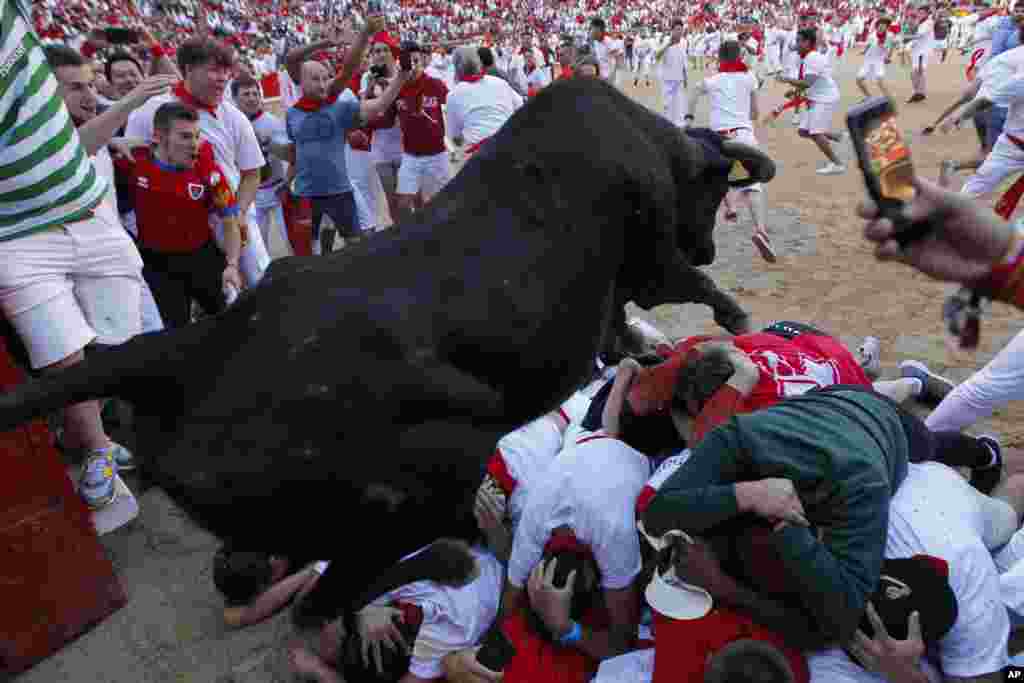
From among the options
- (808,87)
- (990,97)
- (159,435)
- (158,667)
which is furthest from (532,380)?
(808,87)

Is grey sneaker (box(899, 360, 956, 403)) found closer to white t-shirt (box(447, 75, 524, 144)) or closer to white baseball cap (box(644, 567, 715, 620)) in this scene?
white baseball cap (box(644, 567, 715, 620))

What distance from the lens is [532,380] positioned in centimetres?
→ 131

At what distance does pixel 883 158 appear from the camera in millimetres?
1218

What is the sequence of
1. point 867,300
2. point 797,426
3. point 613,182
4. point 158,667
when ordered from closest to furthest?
point 613,182 → point 797,426 → point 158,667 → point 867,300

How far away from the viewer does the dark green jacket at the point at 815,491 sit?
2102 mm

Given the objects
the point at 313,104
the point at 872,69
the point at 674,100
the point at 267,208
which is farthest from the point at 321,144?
the point at 872,69

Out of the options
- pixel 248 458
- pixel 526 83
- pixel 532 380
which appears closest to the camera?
pixel 248 458

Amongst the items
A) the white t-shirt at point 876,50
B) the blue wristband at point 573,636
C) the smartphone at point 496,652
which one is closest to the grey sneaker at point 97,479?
the smartphone at point 496,652

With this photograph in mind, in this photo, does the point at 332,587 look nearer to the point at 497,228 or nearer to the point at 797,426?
the point at 497,228

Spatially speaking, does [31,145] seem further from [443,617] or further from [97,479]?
[443,617]

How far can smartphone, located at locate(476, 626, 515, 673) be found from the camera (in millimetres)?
2639

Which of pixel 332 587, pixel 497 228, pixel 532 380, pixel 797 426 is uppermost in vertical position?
pixel 497 228

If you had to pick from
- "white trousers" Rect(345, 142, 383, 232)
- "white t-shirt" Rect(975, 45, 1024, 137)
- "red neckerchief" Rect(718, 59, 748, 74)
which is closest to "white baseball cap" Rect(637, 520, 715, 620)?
"white t-shirt" Rect(975, 45, 1024, 137)

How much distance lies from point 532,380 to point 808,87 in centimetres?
981
